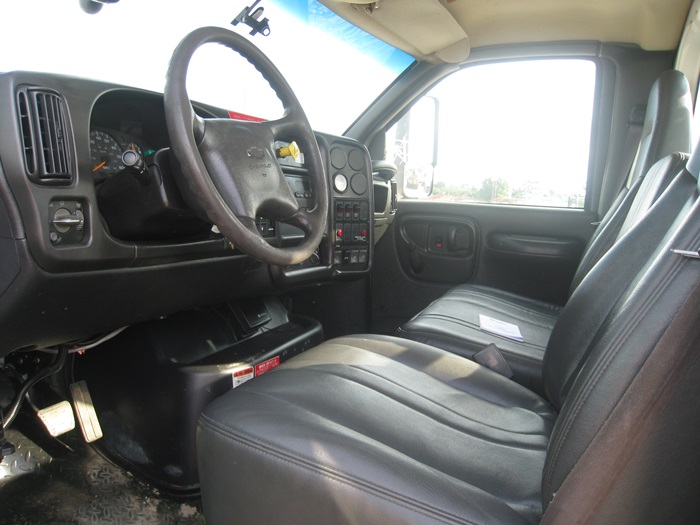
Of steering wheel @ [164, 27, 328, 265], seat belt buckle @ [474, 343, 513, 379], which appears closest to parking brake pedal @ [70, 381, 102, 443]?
steering wheel @ [164, 27, 328, 265]

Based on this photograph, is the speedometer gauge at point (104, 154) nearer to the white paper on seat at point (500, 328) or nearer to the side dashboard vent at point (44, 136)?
the side dashboard vent at point (44, 136)

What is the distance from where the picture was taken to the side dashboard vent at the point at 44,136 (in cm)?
83

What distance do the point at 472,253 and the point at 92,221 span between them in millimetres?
1666

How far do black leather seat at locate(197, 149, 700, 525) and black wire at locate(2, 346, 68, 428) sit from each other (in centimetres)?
56

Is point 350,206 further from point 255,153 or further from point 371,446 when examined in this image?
point 371,446

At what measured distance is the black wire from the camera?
109 centimetres

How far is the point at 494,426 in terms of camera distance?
2.90 ft

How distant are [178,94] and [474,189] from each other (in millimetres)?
1694

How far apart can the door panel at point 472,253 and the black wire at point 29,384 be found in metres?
1.41

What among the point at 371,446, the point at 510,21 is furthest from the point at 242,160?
the point at 510,21

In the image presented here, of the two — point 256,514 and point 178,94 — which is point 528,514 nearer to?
point 256,514

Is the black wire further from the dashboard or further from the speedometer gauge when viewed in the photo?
the speedometer gauge

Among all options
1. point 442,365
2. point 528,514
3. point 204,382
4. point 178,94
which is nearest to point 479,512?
point 528,514

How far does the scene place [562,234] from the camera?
212 centimetres
